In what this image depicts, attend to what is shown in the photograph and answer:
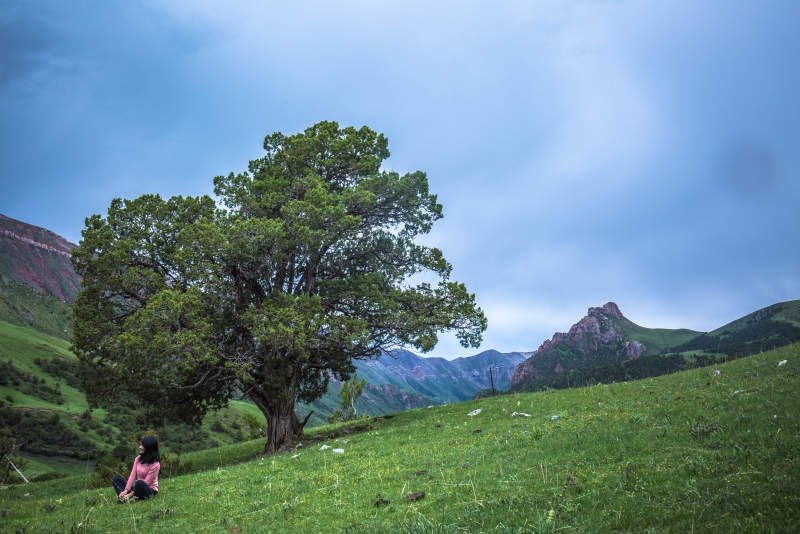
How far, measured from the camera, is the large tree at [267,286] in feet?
72.6

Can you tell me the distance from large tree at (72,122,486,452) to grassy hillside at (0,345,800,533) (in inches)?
305

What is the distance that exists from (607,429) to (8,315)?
19521 cm

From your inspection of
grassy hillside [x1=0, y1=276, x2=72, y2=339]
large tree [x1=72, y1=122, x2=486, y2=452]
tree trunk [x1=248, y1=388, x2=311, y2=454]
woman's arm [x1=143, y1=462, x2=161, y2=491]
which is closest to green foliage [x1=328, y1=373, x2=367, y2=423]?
large tree [x1=72, y1=122, x2=486, y2=452]

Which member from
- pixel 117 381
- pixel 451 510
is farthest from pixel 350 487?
pixel 117 381

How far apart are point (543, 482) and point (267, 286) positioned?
74.3 ft

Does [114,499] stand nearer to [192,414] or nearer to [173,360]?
[173,360]

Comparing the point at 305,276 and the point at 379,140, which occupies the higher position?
the point at 379,140

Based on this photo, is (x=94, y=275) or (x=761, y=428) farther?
(x=94, y=275)

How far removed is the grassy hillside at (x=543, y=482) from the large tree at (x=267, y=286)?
7.76 metres

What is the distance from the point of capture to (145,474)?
13.1 m

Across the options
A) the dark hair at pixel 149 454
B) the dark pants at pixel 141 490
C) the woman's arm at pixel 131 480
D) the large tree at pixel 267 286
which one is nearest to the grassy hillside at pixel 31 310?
the large tree at pixel 267 286

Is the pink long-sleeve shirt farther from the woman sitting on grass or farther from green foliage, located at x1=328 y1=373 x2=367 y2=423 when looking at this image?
green foliage, located at x1=328 y1=373 x2=367 y2=423

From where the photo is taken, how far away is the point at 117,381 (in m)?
23.1

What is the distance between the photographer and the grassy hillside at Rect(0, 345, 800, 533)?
259 inches
